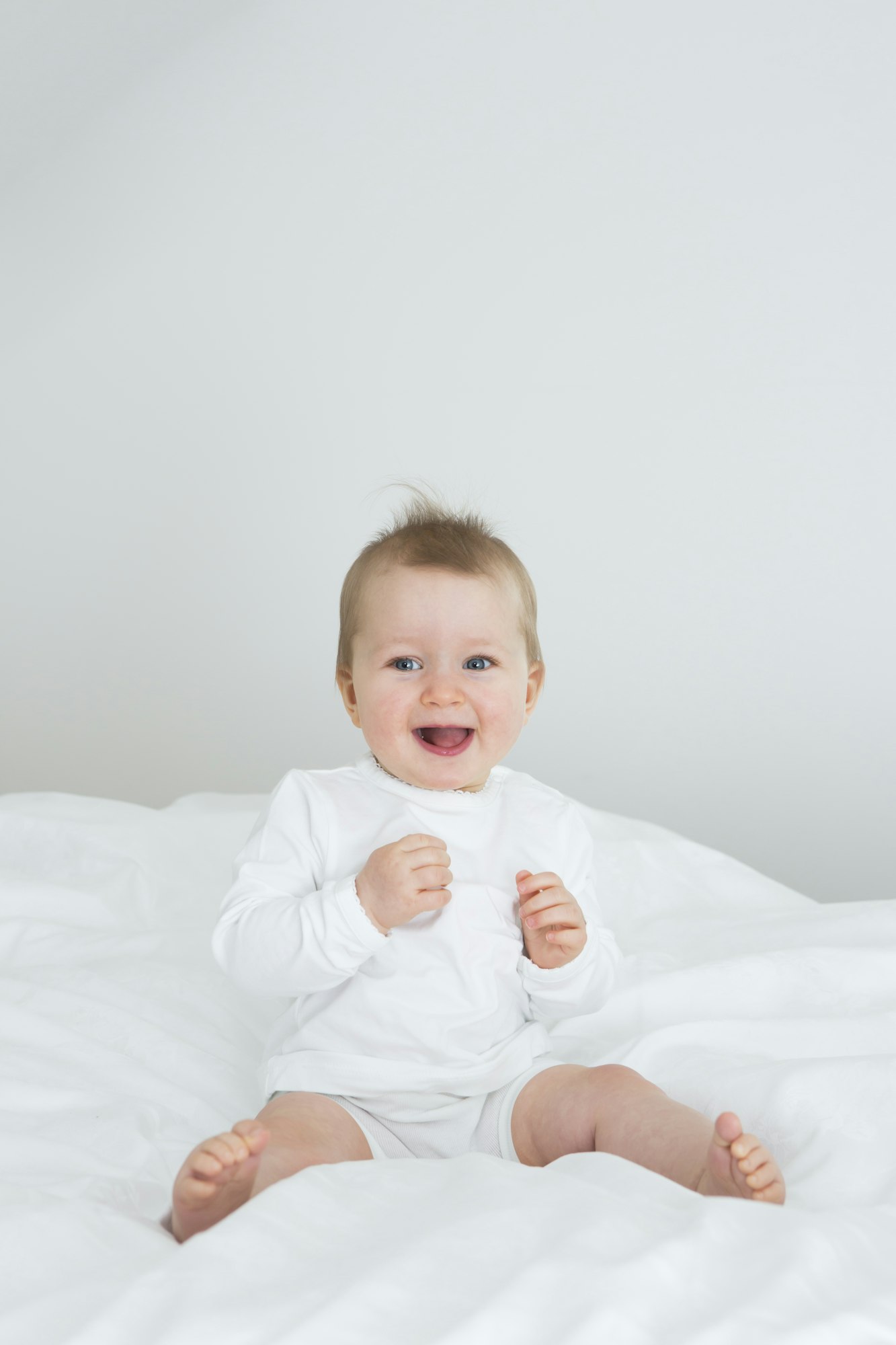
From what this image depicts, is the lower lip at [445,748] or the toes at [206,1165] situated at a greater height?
the lower lip at [445,748]

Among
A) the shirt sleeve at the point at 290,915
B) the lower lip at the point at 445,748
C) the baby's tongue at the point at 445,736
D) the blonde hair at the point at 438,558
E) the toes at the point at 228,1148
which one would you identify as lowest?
the toes at the point at 228,1148

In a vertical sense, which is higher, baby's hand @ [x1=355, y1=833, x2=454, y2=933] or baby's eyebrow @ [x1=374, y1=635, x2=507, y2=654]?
baby's eyebrow @ [x1=374, y1=635, x2=507, y2=654]

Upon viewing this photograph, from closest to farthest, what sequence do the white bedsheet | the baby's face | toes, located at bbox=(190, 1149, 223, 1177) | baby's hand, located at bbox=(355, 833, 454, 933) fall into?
the white bedsheet, toes, located at bbox=(190, 1149, 223, 1177), baby's hand, located at bbox=(355, 833, 454, 933), the baby's face

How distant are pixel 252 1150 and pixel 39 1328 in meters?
0.19

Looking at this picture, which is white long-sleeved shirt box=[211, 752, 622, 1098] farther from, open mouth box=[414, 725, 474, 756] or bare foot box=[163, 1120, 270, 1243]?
bare foot box=[163, 1120, 270, 1243]

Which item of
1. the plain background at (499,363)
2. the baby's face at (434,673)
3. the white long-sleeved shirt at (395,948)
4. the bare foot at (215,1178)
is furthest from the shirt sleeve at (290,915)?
the plain background at (499,363)

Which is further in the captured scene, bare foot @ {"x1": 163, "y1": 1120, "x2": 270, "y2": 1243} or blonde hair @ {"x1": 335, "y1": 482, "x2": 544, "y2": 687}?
blonde hair @ {"x1": 335, "y1": 482, "x2": 544, "y2": 687}

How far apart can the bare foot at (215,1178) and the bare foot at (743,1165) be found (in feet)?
1.05

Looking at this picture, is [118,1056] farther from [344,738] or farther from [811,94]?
[811,94]

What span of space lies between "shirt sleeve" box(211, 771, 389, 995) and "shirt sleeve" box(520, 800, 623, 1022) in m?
0.18

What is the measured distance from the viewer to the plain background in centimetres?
209

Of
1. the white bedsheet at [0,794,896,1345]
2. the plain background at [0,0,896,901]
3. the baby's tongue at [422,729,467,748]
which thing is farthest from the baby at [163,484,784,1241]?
the plain background at [0,0,896,901]

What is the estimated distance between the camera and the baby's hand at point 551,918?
102cm

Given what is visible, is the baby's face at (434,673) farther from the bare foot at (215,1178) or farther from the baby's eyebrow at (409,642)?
the bare foot at (215,1178)
